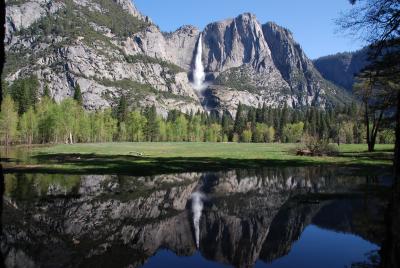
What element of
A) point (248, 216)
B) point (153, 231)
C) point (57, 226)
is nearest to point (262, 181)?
point (248, 216)

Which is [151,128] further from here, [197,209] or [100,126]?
[197,209]

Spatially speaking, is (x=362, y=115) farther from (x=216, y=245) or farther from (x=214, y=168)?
(x=216, y=245)

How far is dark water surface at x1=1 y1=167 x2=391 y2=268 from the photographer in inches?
422

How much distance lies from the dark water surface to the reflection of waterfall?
1.6 inches

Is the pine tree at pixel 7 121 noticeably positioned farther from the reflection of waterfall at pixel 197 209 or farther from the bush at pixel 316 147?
the reflection of waterfall at pixel 197 209

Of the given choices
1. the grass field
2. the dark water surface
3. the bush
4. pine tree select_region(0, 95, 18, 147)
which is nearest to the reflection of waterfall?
the dark water surface

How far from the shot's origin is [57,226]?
1342cm

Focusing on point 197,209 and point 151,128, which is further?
point 151,128

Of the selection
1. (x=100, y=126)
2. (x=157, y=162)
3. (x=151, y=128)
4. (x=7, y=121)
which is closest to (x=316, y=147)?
(x=157, y=162)

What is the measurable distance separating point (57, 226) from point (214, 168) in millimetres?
25219

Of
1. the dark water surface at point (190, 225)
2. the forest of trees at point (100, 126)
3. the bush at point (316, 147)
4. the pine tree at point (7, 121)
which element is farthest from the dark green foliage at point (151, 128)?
the dark water surface at point (190, 225)

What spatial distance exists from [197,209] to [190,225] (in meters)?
3.02

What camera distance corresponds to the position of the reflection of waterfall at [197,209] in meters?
13.7

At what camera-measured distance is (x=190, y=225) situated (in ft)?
47.5
